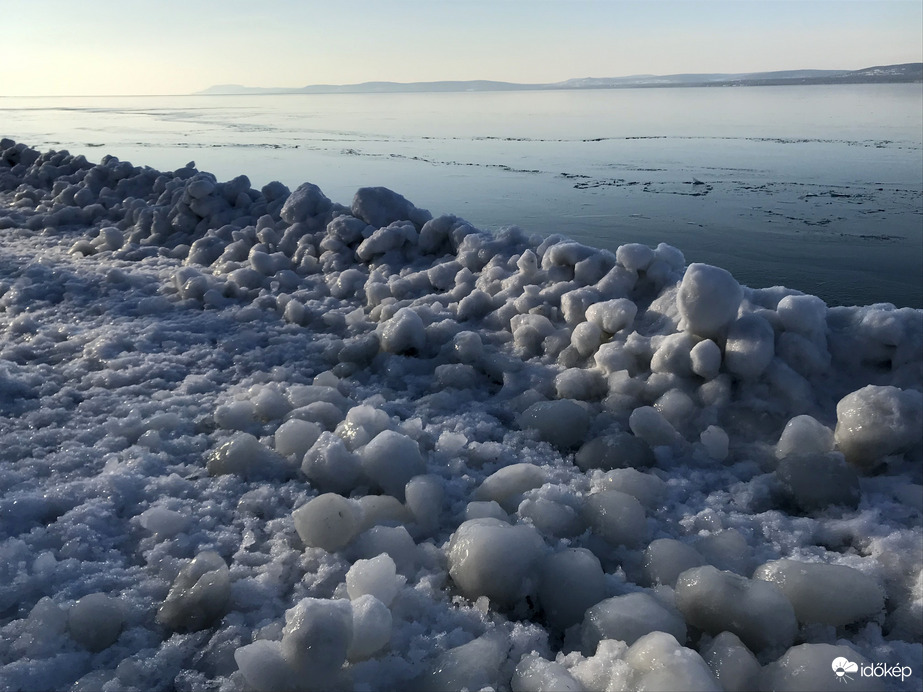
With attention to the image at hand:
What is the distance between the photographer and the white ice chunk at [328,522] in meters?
1.39

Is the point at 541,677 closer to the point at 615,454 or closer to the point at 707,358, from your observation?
the point at 615,454

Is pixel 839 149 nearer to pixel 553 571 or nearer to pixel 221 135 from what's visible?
pixel 553 571

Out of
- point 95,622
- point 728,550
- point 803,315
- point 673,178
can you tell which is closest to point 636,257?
point 803,315

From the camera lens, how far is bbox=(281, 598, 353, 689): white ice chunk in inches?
41.0

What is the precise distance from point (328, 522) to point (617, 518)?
0.64 metres

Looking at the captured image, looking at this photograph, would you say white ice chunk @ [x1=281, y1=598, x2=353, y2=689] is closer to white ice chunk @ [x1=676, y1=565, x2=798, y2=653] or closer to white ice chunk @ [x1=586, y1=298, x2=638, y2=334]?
white ice chunk @ [x1=676, y1=565, x2=798, y2=653]

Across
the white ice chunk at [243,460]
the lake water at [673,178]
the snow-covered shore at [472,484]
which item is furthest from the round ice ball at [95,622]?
the lake water at [673,178]

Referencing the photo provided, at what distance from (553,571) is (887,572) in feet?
2.19

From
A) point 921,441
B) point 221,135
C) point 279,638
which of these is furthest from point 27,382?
point 221,135

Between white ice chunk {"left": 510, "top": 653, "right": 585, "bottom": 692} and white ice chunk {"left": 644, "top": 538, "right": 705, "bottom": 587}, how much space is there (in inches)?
12.9

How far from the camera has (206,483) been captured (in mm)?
1661

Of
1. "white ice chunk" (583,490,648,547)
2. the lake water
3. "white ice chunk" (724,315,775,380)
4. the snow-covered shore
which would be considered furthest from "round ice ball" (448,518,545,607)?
the lake water

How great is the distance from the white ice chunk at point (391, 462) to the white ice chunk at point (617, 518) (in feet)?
1.46

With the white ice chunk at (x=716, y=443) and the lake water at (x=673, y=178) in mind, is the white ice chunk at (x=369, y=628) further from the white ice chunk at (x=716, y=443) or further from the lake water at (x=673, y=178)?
the lake water at (x=673, y=178)
